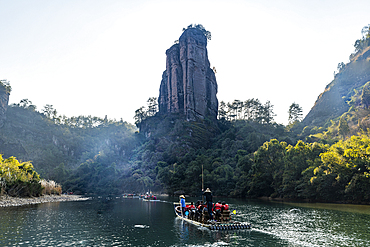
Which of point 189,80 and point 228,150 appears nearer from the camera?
point 228,150

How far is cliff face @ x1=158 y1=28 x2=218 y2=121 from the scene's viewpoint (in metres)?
146

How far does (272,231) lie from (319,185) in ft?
118

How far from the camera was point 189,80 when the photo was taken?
146 meters

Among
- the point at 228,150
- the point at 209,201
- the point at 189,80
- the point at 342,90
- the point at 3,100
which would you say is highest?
the point at 189,80

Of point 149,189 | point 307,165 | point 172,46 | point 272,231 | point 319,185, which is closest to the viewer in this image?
point 272,231

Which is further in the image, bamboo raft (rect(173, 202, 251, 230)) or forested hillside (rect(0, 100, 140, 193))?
forested hillside (rect(0, 100, 140, 193))

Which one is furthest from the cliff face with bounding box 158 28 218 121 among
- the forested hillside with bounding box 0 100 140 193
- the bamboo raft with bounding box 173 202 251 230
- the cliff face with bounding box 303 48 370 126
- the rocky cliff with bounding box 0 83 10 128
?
the bamboo raft with bounding box 173 202 251 230

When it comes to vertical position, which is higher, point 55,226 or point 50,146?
point 50,146

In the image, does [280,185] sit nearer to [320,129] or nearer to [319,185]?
[319,185]

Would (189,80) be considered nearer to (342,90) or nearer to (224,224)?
(342,90)

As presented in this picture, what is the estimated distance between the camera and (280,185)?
67750mm

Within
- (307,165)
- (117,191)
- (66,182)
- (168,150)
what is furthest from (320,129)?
(66,182)

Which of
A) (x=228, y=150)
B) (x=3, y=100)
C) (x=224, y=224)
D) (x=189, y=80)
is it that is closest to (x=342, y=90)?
(x=228, y=150)

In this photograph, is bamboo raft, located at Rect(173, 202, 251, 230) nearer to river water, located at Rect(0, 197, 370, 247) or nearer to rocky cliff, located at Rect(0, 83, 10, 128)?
river water, located at Rect(0, 197, 370, 247)
